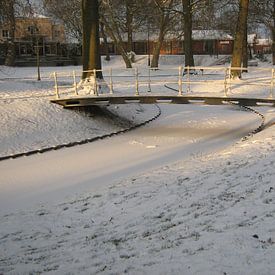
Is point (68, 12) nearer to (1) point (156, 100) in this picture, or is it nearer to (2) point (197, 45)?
(2) point (197, 45)

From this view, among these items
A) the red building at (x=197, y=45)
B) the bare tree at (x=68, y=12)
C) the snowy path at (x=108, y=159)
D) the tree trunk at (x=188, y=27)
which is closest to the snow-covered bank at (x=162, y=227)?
the snowy path at (x=108, y=159)

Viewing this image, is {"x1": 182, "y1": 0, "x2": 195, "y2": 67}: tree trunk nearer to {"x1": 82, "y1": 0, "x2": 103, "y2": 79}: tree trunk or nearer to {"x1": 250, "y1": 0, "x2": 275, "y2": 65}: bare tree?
{"x1": 250, "y1": 0, "x2": 275, "y2": 65}: bare tree

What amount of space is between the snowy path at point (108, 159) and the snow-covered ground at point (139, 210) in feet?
0.10

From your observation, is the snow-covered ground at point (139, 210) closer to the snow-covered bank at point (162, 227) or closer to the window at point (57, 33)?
the snow-covered bank at point (162, 227)

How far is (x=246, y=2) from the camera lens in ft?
87.6

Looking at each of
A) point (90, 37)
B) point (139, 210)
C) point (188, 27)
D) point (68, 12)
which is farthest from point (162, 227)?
point (68, 12)

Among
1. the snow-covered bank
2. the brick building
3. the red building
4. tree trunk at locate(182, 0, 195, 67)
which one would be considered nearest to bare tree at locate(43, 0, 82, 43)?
the brick building

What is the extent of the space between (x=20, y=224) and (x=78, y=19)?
4561 cm

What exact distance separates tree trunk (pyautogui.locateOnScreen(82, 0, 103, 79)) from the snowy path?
3.78m

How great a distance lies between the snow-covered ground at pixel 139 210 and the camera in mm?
6055

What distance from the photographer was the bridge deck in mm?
16844

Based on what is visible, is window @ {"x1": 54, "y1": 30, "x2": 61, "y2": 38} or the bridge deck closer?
the bridge deck

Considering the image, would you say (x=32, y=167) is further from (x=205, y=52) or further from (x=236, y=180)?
(x=205, y=52)

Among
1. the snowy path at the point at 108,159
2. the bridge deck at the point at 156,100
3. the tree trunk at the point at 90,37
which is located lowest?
the snowy path at the point at 108,159
